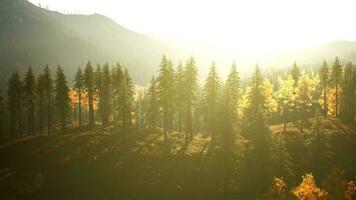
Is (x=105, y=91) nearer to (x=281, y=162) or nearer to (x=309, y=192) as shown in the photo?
(x=281, y=162)

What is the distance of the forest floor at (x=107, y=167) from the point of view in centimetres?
5216

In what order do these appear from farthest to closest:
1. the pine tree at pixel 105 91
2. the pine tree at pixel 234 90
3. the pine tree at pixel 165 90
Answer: the pine tree at pixel 105 91 → the pine tree at pixel 234 90 → the pine tree at pixel 165 90

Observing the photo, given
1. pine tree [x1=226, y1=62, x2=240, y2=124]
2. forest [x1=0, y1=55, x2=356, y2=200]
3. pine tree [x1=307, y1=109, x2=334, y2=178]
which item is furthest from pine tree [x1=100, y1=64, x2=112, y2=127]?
pine tree [x1=307, y1=109, x2=334, y2=178]

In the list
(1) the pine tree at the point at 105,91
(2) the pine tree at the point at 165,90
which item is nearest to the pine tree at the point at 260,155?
(2) the pine tree at the point at 165,90

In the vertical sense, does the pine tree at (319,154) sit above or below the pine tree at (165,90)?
below

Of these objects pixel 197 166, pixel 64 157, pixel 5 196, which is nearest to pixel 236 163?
pixel 197 166

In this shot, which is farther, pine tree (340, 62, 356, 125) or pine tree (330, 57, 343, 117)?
pine tree (330, 57, 343, 117)

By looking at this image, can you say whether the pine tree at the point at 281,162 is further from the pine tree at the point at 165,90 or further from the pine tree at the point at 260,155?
the pine tree at the point at 165,90

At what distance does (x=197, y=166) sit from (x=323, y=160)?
18832 millimetres

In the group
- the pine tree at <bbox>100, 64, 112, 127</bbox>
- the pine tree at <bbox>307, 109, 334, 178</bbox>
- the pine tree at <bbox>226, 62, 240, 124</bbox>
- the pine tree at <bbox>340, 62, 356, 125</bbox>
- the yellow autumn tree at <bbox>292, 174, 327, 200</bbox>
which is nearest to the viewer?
the yellow autumn tree at <bbox>292, 174, 327, 200</bbox>

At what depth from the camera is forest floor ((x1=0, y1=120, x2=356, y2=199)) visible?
171 feet

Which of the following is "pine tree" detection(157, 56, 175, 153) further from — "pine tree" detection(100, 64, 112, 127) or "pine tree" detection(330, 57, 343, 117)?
"pine tree" detection(330, 57, 343, 117)

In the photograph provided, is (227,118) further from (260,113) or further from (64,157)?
(64,157)

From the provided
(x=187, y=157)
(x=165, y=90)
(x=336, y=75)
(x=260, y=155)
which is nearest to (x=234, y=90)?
(x=165, y=90)
